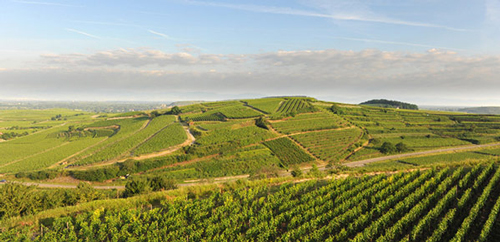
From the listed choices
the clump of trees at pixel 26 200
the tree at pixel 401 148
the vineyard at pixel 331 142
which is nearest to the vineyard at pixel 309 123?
the vineyard at pixel 331 142

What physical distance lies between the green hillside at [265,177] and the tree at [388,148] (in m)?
0.45

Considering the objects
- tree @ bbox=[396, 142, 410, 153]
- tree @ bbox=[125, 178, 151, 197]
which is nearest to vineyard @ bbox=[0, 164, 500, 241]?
tree @ bbox=[125, 178, 151, 197]

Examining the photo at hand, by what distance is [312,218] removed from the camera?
2723 centimetres

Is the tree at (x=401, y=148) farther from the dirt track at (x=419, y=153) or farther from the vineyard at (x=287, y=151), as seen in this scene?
the vineyard at (x=287, y=151)

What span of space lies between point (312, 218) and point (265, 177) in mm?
23434

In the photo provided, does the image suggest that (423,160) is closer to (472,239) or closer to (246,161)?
(246,161)

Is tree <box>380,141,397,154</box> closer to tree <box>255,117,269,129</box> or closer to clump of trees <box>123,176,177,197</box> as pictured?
tree <box>255,117,269,129</box>

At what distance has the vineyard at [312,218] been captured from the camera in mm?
23703

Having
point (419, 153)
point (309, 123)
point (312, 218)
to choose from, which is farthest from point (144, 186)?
point (419, 153)

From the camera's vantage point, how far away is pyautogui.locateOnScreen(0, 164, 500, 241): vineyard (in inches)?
933

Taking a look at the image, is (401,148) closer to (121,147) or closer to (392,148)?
(392,148)

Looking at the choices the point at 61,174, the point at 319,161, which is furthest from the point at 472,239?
the point at 61,174

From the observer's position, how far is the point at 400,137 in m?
112

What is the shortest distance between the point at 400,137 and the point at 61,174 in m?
148
